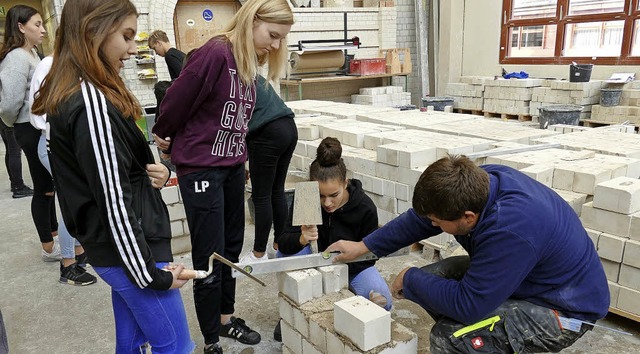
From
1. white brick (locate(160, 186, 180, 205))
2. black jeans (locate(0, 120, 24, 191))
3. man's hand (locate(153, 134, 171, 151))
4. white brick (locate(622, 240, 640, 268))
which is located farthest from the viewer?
black jeans (locate(0, 120, 24, 191))

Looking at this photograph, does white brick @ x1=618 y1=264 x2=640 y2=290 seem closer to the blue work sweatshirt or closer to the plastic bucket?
the blue work sweatshirt

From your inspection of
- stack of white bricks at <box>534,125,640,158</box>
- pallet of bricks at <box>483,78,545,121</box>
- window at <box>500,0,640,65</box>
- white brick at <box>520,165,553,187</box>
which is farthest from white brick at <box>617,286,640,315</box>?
window at <box>500,0,640,65</box>

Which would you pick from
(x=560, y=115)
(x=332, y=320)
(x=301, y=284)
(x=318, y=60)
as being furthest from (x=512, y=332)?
(x=318, y=60)

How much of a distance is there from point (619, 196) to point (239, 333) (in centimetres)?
217

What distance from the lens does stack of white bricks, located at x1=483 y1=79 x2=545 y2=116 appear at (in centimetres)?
770

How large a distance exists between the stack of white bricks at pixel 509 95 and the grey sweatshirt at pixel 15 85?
6.88m

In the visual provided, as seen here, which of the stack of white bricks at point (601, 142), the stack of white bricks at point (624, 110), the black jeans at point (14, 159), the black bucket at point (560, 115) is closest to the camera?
the stack of white bricks at point (601, 142)

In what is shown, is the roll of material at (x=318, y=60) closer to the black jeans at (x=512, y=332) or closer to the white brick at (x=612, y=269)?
the white brick at (x=612, y=269)

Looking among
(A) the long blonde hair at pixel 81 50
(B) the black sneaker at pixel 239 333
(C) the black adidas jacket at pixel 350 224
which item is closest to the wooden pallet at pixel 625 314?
(C) the black adidas jacket at pixel 350 224

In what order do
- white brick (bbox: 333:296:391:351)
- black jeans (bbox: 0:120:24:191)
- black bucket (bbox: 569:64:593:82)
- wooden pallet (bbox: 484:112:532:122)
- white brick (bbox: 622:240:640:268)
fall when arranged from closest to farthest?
Result: white brick (bbox: 333:296:391:351)
white brick (bbox: 622:240:640:268)
black jeans (bbox: 0:120:24:191)
black bucket (bbox: 569:64:593:82)
wooden pallet (bbox: 484:112:532:122)

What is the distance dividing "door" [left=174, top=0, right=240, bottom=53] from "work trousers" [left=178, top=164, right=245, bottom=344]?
310 inches

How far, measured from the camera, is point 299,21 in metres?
9.77

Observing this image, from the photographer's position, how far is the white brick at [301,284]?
2021 millimetres

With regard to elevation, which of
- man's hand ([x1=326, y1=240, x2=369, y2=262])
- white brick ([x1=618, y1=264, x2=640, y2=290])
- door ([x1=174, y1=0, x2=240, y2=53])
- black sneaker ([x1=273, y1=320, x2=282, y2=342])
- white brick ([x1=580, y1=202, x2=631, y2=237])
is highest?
door ([x1=174, y1=0, x2=240, y2=53])
